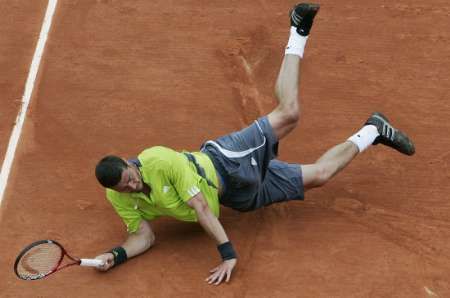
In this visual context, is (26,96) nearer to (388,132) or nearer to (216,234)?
(216,234)

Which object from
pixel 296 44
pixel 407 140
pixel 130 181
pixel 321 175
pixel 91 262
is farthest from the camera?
pixel 296 44

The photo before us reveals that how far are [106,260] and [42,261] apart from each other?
1.85 ft

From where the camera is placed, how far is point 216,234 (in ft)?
20.2

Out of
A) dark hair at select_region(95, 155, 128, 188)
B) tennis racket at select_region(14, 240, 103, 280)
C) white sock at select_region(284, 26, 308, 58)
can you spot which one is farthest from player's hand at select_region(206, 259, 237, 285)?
white sock at select_region(284, 26, 308, 58)

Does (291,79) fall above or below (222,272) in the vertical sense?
above

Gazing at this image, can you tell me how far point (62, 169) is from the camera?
7375 mm

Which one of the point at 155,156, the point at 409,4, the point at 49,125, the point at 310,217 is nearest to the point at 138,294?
the point at 155,156

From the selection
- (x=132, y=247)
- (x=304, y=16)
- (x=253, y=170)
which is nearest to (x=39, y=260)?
(x=132, y=247)

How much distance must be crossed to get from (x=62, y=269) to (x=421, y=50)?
429cm

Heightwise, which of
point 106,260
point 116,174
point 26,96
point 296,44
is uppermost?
point 296,44

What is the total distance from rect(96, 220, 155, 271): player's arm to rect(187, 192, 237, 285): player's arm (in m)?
0.64

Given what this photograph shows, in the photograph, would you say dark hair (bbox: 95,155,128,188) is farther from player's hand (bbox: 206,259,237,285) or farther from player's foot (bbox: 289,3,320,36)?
player's foot (bbox: 289,3,320,36)

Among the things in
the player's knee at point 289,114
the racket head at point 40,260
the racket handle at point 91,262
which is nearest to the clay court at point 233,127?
the racket handle at point 91,262

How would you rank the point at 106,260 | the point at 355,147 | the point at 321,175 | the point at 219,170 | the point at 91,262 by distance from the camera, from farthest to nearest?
the point at 355,147
the point at 321,175
the point at 219,170
the point at 106,260
the point at 91,262
